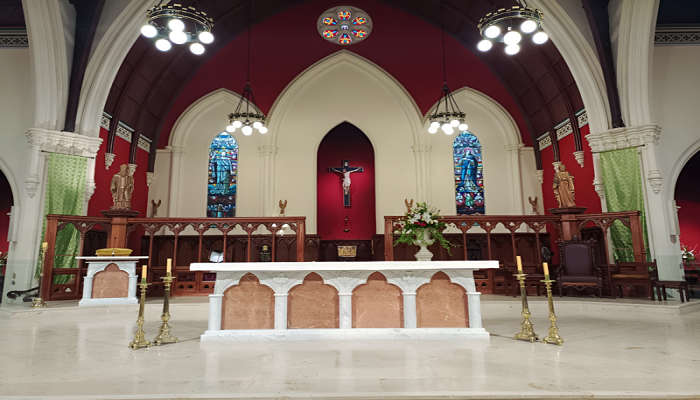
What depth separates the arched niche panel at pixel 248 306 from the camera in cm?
443

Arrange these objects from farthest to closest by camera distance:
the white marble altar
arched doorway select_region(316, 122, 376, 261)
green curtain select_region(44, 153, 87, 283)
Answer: arched doorway select_region(316, 122, 376, 261), green curtain select_region(44, 153, 87, 283), the white marble altar

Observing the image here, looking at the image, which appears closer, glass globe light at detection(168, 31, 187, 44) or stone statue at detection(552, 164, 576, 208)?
glass globe light at detection(168, 31, 187, 44)

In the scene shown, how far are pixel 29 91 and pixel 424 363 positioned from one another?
10.9 m

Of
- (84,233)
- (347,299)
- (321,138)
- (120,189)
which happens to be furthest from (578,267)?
(84,233)

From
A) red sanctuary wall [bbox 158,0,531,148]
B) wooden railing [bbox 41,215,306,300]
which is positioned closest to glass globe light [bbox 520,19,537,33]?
wooden railing [bbox 41,215,306,300]

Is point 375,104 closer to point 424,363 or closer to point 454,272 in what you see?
point 454,272

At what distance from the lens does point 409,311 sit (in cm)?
447

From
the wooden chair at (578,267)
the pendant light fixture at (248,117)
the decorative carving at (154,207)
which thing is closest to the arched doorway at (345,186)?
the pendant light fixture at (248,117)

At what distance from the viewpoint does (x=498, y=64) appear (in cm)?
1260

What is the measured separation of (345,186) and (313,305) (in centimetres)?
849

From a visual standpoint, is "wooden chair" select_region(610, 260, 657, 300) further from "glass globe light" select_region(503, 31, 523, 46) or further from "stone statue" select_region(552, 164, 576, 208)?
"glass globe light" select_region(503, 31, 523, 46)

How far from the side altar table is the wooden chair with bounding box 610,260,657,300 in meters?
4.11

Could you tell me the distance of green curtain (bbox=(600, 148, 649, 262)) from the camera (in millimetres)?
8266

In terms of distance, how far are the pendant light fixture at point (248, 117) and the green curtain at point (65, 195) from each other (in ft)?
11.3
